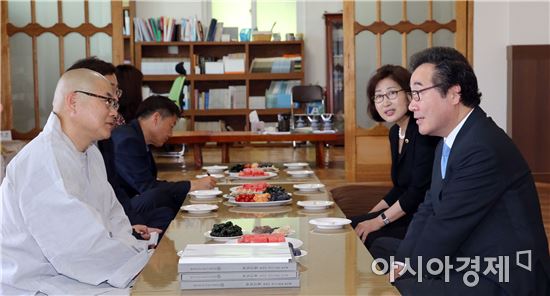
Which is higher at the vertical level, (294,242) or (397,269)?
(294,242)

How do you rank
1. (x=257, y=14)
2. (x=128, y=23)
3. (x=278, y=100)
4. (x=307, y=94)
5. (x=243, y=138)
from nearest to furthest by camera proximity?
(x=243, y=138) → (x=307, y=94) → (x=128, y=23) → (x=278, y=100) → (x=257, y=14)

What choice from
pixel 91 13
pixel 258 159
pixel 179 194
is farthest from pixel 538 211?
pixel 258 159

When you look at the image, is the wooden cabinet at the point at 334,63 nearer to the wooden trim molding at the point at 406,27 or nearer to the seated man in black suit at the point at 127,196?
the wooden trim molding at the point at 406,27

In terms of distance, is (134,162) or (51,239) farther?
(134,162)

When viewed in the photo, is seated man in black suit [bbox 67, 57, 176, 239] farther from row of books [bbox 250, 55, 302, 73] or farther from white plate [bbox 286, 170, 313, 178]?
row of books [bbox 250, 55, 302, 73]

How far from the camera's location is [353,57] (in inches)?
264

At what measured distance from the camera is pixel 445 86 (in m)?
2.38

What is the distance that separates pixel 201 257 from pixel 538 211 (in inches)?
41.5

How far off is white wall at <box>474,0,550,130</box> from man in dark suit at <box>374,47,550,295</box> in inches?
181

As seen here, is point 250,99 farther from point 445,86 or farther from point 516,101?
point 445,86

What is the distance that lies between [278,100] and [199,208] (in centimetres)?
778

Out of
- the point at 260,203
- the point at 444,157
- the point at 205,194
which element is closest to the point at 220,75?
the point at 205,194

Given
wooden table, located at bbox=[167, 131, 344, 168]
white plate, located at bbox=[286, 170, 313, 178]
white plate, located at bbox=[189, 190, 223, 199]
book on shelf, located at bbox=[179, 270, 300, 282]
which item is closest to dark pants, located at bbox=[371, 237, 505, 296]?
book on shelf, located at bbox=[179, 270, 300, 282]

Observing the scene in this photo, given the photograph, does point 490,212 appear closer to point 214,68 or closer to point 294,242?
point 294,242
